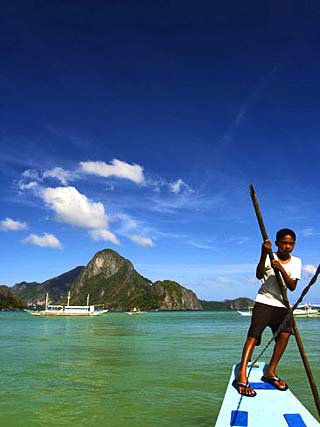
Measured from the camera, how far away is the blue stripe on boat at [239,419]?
3541mm

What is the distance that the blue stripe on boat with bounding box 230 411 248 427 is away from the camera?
139 inches

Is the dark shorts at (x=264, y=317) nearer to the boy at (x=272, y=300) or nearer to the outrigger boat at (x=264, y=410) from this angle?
the boy at (x=272, y=300)

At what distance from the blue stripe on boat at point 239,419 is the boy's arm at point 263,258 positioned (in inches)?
61.2

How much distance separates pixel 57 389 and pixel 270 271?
623 cm

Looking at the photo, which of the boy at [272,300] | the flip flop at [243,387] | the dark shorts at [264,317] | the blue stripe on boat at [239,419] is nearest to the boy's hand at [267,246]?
the boy at [272,300]

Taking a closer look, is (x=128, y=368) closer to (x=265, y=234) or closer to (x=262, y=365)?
(x=262, y=365)

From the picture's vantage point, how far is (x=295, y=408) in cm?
395

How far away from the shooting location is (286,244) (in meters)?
4.71

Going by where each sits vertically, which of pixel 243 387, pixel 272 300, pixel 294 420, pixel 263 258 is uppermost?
pixel 263 258

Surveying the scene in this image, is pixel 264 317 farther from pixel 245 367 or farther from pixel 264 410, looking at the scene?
pixel 264 410

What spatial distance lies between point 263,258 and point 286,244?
0.39 m

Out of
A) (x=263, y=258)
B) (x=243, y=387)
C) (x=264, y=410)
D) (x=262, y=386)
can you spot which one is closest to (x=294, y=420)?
(x=264, y=410)

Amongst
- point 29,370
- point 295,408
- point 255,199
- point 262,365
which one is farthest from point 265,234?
point 29,370

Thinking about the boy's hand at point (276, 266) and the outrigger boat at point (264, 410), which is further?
the boy's hand at point (276, 266)
